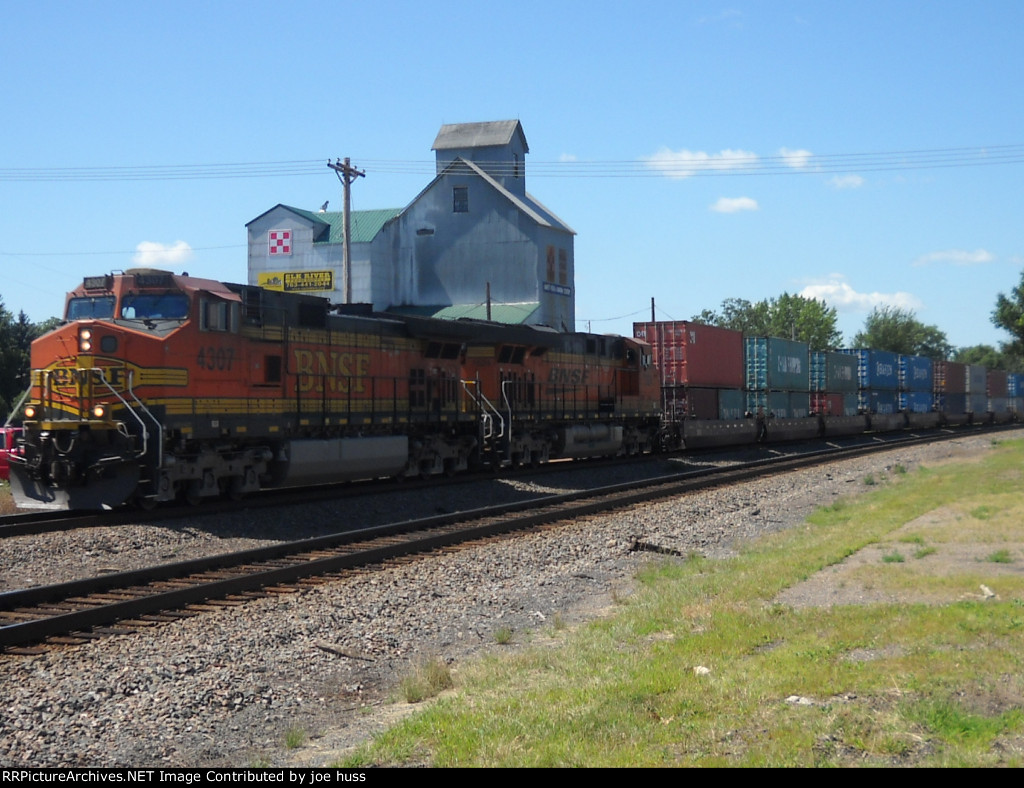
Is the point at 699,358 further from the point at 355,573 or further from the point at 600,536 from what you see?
the point at 355,573

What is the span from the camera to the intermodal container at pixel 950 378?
191 feet

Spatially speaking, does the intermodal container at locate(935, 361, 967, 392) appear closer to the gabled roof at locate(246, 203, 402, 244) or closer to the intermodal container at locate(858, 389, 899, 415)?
the intermodal container at locate(858, 389, 899, 415)

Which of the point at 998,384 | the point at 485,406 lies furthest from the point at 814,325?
the point at 485,406

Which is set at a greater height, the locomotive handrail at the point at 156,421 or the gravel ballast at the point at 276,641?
the locomotive handrail at the point at 156,421

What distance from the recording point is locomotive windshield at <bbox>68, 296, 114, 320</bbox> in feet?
52.1

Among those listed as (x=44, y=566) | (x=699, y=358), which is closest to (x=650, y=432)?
(x=699, y=358)

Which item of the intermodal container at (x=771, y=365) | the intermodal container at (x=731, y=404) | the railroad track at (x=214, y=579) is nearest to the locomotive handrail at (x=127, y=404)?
the railroad track at (x=214, y=579)

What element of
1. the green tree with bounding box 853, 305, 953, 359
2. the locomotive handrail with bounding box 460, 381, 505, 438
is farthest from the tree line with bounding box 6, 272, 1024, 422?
the locomotive handrail with bounding box 460, 381, 505, 438

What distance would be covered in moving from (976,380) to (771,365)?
109 ft

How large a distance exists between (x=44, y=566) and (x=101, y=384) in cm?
358

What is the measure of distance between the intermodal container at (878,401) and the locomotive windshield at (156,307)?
3883 centimetres

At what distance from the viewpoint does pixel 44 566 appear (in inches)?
477

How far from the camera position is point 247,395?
55.9 feet

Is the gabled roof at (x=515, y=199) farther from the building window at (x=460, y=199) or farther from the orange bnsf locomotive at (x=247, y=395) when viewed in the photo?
the orange bnsf locomotive at (x=247, y=395)
